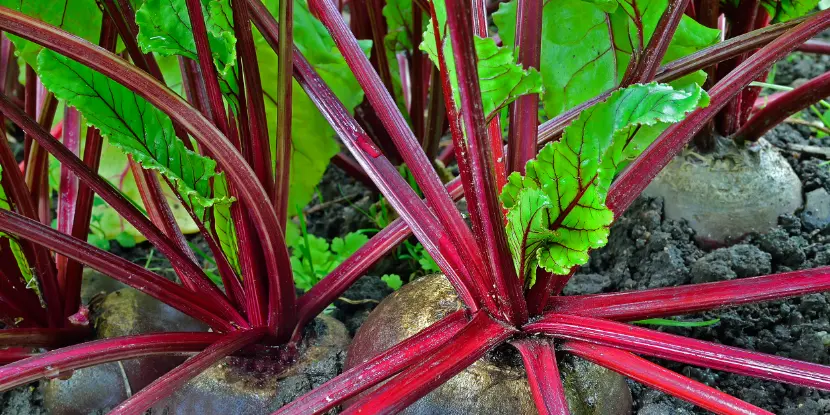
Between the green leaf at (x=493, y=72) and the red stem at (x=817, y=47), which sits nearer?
the green leaf at (x=493, y=72)

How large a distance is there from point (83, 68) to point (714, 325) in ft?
3.66

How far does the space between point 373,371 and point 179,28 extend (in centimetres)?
55

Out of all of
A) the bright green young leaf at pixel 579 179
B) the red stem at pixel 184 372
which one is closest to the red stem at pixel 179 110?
the red stem at pixel 184 372

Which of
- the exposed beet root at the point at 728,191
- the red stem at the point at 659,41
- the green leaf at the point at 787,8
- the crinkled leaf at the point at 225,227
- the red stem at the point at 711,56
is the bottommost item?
the exposed beet root at the point at 728,191

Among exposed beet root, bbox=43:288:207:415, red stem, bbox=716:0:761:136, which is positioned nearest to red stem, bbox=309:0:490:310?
exposed beet root, bbox=43:288:207:415

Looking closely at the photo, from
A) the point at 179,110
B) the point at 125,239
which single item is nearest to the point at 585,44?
the point at 179,110

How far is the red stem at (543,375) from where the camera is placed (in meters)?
0.87

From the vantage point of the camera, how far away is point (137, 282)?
112cm

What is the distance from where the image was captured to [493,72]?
0.84 m

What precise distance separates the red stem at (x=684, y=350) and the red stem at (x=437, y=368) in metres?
0.06

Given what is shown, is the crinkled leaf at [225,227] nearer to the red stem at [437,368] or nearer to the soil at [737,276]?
the red stem at [437,368]

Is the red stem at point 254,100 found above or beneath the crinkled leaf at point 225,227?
above

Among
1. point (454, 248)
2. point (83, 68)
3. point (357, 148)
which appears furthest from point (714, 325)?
point (83, 68)

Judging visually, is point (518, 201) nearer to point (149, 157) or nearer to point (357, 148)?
point (357, 148)
